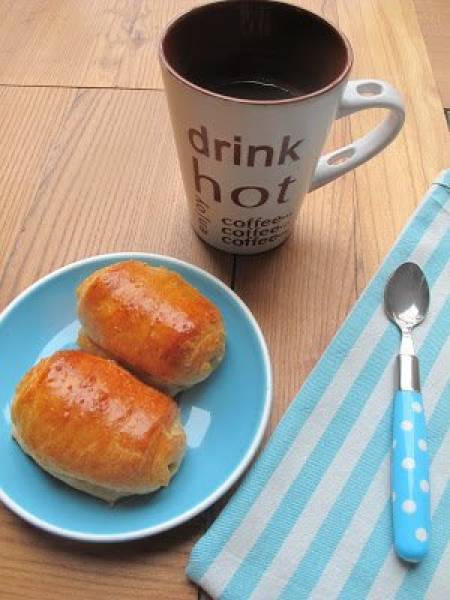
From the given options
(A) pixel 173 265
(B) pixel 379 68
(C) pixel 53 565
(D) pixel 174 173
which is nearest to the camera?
(C) pixel 53 565

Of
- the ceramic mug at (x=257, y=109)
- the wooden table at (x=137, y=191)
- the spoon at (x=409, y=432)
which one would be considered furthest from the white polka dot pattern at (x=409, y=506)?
the ceramic mug at (x=257, y=109)

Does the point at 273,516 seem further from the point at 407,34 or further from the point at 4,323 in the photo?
the point at 407,34

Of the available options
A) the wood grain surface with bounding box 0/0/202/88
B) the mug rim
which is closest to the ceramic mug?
the mug rim

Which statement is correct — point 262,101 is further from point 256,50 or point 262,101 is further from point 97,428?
point 97,428

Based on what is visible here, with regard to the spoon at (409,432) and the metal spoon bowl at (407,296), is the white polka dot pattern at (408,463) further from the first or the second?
the metal spoon bowl at (407,296)

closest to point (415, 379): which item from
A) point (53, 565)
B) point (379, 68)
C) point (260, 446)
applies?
point (260, 446)

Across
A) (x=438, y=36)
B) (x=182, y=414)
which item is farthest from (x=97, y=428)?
(x=438, y=36)
